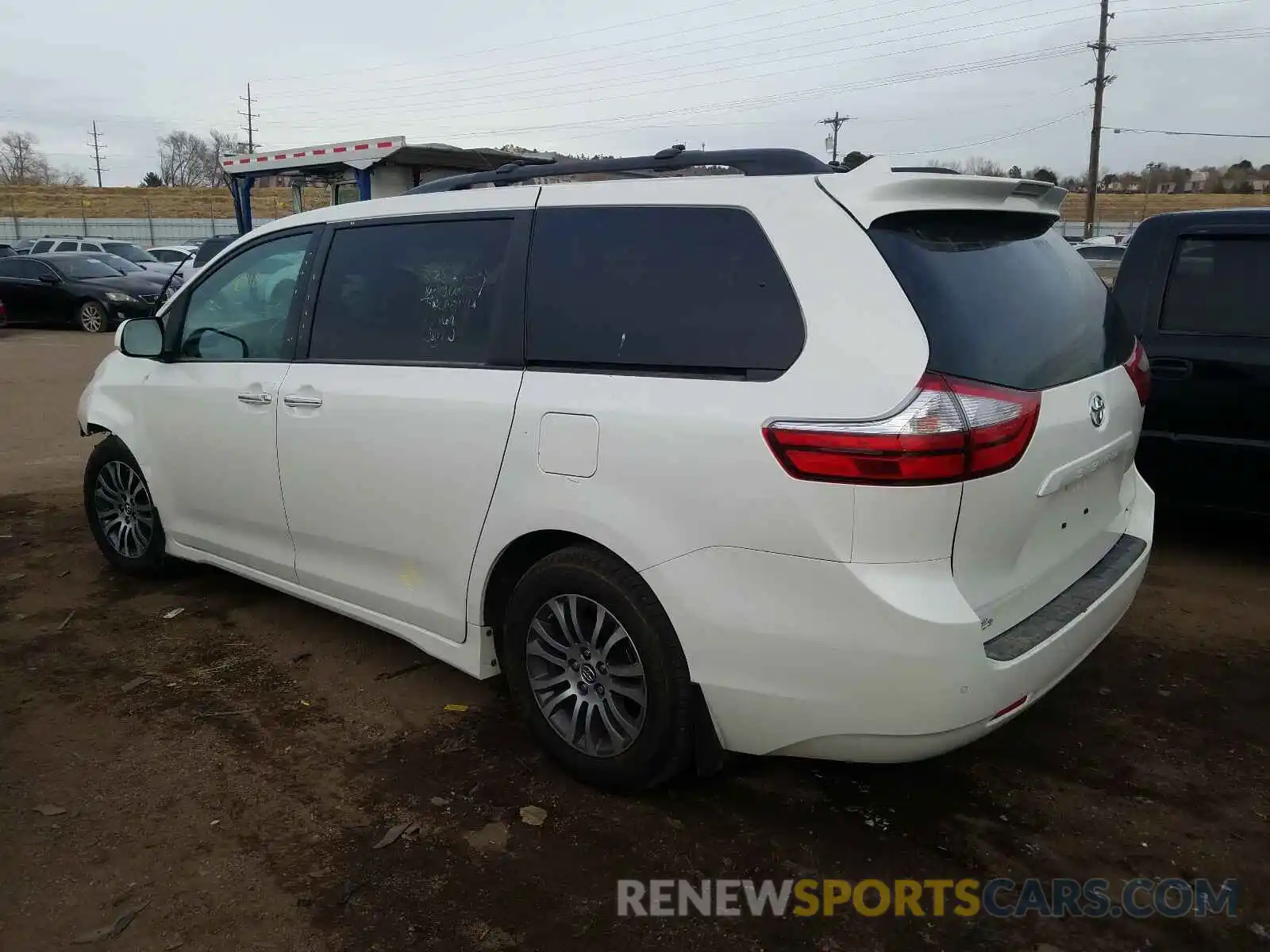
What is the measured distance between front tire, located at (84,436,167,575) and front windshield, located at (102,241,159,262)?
76.0 ft

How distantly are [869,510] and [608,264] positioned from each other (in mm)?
1138

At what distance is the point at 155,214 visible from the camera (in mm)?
55156

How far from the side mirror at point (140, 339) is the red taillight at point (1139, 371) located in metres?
3.94

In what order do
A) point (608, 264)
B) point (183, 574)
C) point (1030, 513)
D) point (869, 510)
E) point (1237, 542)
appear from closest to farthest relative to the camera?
point (869, 510), point (1030, 513), point (608, 264), point (183, 574), point (1237, 542)

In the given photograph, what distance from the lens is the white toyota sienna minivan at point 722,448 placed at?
237 cm

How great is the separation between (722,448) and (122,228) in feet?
172

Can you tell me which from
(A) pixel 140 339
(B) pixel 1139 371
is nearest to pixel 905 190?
(B) pixel 1139 371

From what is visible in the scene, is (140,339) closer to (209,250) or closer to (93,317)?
(209,250)

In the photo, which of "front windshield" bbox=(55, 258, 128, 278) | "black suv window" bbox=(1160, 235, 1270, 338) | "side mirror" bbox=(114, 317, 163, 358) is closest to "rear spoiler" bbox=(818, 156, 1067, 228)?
"black suv window" bbox=(1160, 235, 1270, 338)

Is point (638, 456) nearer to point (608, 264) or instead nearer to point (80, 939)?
point (608, 264)

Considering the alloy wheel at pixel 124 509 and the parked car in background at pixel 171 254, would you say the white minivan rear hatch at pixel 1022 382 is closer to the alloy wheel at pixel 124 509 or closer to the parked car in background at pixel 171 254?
the alloy wheel at pixel 124 509

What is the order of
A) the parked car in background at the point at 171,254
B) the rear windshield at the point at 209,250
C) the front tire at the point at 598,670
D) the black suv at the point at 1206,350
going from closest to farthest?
the front tire at the point at 598,670 < the black suv at the point at 1206,350 < the rear windshield at the point at 209,250 < the parked car in background at the point at 171,254

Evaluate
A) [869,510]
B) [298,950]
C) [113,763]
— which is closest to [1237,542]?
[869,510]

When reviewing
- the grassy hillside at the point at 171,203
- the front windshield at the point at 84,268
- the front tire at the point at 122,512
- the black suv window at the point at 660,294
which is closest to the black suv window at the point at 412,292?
the black suv window at the point at 660,294
